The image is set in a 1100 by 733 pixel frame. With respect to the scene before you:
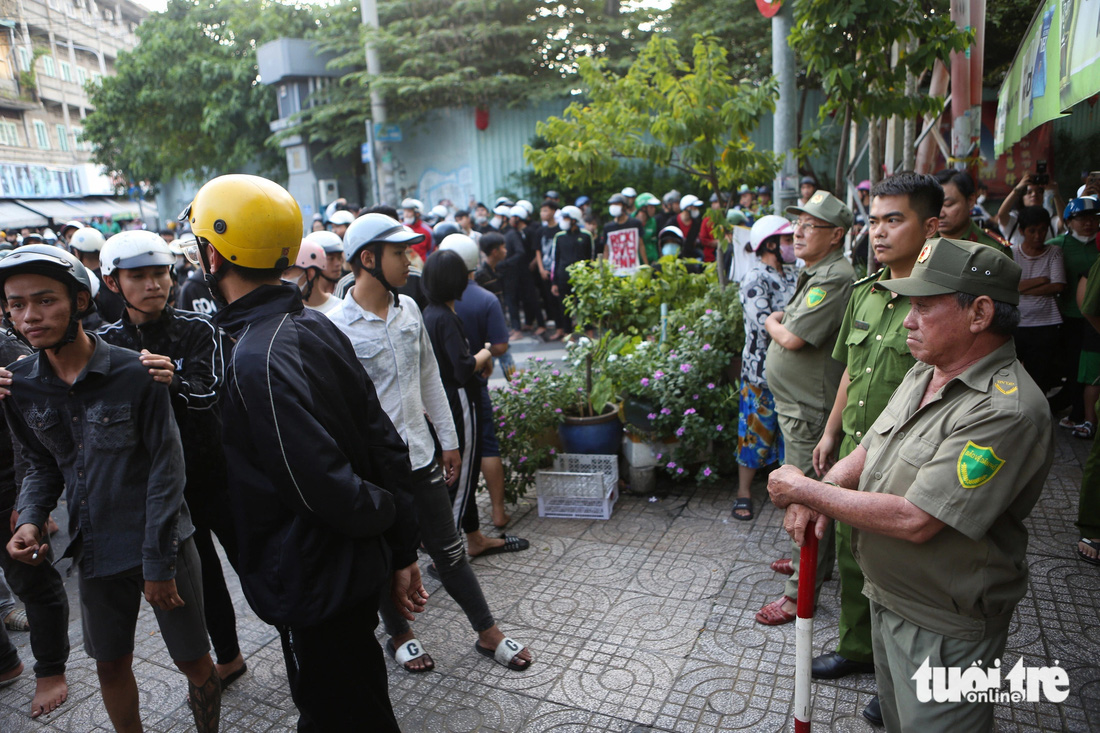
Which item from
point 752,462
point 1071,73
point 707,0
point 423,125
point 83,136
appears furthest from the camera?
point 83,136

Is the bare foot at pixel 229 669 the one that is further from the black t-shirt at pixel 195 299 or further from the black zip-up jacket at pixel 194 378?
the black t-shirt at pixel 195 299

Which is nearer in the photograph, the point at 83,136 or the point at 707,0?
the point at 707,0

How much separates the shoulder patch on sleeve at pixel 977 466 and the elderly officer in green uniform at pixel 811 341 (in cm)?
179

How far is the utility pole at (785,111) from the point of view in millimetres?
6051

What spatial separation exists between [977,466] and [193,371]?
312 cm

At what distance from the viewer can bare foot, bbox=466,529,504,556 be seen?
4.67 meters

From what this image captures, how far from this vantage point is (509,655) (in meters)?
3.50

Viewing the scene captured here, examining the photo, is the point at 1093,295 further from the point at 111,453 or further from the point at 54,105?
the point at 54,105

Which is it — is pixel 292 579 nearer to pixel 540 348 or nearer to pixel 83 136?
pixel 540 348

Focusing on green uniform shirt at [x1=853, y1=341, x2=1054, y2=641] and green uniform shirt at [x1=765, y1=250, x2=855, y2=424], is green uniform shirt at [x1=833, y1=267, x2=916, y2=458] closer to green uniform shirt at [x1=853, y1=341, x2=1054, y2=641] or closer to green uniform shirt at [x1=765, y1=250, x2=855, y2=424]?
green uniform shirt at [x1=765, y1=250, x2=855, y2=424]

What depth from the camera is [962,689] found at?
6.70ft

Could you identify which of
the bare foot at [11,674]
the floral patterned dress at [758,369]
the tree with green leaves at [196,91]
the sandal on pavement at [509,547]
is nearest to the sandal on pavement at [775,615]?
the floral patterned dress at [758,369]

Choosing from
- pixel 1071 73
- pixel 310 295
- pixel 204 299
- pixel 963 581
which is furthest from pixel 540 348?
pixel 963 581

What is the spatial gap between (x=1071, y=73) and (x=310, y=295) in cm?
379
